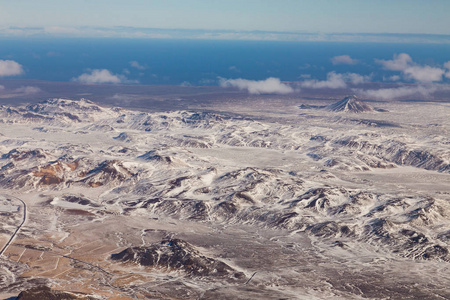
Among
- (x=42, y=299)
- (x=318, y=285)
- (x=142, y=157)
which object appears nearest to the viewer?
(x=42, y=299)

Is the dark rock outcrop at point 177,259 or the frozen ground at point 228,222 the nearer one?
the frozen ground at point 228,222

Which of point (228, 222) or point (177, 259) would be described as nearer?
point (177, 259)

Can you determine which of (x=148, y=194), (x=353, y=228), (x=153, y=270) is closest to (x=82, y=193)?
(x=148, y=194)

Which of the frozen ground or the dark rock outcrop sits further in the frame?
the dark rock outcrop

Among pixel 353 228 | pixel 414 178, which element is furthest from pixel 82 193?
pixel 414 178

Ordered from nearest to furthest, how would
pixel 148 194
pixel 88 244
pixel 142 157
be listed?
pixel 88 244
pixel 148 194
pixel 142 157

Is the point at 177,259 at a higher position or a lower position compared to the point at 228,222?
higher

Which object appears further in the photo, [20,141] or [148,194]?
[20,141]

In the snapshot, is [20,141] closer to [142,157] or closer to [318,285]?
[142,157]
